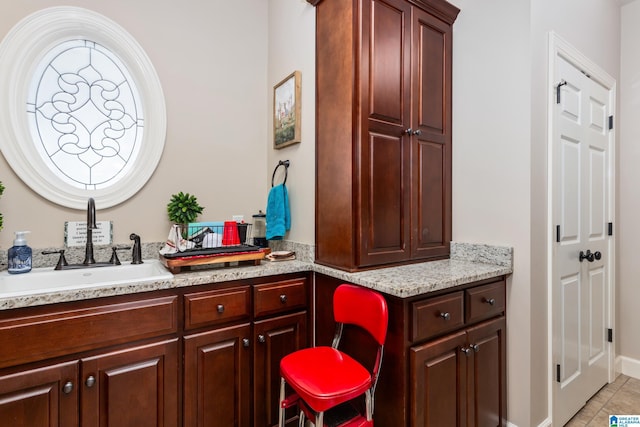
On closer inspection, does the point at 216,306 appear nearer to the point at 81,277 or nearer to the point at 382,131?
the point at 81,277

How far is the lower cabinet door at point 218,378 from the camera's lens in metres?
1.51

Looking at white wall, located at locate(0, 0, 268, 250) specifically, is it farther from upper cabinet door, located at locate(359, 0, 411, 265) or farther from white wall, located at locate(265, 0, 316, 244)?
upper cabinet door, located at locate(359, 0, 411, 265)

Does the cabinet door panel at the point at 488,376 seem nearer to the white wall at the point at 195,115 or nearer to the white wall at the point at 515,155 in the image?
the white wall at the point at 515,155

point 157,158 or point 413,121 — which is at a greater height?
point 413,121

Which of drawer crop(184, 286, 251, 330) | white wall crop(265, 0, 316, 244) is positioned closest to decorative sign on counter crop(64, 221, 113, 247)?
drawer crop(184, 286, 251, 330)

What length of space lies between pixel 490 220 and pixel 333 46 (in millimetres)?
1360

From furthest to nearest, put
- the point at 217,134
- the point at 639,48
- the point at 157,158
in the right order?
the point at 639,48 < the point at 217,134 < the point at 157,158

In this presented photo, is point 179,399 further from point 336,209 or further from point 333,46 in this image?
point 333,46

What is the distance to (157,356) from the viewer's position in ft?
4.71

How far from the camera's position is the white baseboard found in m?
2.53

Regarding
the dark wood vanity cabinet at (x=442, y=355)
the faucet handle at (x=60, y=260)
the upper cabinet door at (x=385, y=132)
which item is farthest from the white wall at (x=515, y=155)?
the faucet handle at (x=60, y=260)

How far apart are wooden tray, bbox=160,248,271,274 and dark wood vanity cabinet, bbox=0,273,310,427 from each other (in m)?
0.17

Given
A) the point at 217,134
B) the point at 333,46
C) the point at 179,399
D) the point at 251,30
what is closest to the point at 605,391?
the point at 179,399

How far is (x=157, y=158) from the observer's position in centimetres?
204
